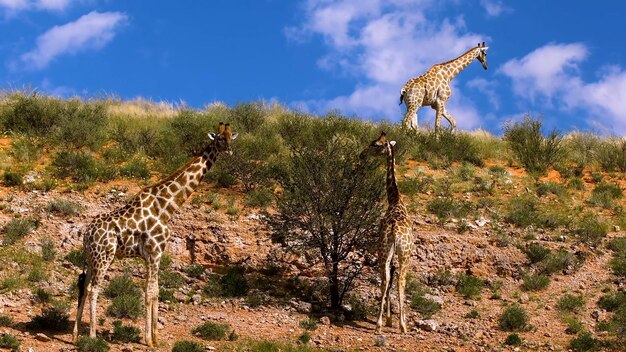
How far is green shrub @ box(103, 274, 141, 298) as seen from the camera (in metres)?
17.0

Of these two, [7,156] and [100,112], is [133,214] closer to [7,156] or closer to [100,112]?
[7,156]

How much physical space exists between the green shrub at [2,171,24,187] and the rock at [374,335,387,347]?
11.1 meters

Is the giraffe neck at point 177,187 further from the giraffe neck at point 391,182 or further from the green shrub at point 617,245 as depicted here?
the green shrub at point 617,245

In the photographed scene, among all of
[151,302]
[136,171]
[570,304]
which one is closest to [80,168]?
[136,171]

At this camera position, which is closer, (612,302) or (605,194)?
(612,302)

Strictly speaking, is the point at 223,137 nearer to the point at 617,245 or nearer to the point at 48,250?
the point at 48,250

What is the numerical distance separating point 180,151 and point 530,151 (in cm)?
1142

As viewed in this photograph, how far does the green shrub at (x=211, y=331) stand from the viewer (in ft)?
50.0

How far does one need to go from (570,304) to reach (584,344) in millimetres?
2308

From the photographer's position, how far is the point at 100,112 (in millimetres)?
28562

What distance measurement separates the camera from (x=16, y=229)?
62.0 feet

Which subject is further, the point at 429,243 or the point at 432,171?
the point at 432,171

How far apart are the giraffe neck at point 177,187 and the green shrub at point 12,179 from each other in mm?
8501

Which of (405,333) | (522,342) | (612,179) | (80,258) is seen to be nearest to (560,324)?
(522,342)
